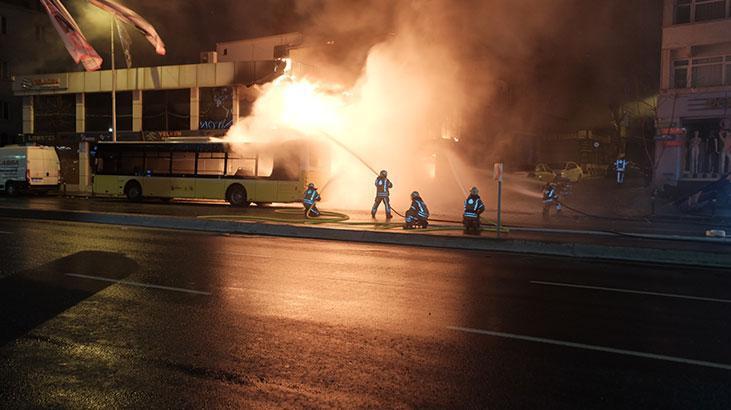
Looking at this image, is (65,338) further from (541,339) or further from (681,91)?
(681,91)

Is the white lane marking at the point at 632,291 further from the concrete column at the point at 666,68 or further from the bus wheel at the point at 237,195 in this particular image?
the concrete column at the point at 666,68

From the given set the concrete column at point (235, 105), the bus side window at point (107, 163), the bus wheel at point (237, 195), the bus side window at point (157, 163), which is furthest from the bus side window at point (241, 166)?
the concrete column at point (235, 105)

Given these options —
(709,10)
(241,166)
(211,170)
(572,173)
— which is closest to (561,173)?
(572,173)

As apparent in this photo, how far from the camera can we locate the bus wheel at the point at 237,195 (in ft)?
73.9

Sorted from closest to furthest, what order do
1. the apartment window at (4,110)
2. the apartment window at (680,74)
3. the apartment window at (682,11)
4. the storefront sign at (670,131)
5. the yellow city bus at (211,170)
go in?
1. the yellow city bus at (211,170)
2. the storefront sign at (670,131)
3. the apartment window at (682,11)
4. the apartment window at (680,74)
5. the apartment window at (4,110)

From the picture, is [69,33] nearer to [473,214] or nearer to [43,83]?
[473,214]

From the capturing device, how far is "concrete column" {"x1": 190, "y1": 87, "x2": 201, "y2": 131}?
34.3 meters

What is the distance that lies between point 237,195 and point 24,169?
492 inches

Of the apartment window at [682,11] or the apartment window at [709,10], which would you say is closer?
the apartment window at [709,10]

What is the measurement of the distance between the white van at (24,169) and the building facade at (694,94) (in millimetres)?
30865

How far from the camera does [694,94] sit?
26.4 m

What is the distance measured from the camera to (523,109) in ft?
145

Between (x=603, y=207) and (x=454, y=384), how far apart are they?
21.3 metres

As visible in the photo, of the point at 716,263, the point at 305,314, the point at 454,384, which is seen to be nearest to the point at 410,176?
the point at 716,263
